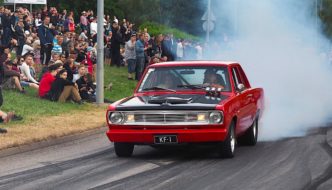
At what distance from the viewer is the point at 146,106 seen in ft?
42.5

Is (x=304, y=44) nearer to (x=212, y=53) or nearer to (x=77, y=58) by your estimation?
(x=212, y=53)

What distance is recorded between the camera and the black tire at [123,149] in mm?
13578

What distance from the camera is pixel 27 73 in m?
23.3

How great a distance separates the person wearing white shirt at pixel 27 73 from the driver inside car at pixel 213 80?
377 inches

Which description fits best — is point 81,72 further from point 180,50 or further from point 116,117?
point 180,50

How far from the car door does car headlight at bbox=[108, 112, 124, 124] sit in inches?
79.5

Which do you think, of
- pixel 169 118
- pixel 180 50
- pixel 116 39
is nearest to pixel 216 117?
pixel 169 118

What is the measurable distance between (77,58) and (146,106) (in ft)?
45.8

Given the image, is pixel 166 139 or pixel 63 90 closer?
pixel 166 139

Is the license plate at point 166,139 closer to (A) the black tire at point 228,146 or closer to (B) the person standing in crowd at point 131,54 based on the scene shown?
(A) the black tire at point 228,146

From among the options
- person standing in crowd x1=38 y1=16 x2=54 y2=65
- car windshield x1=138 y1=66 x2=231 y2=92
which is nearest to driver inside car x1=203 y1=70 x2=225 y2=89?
car windshield x1=138 y1=66 x2=231 y2=92

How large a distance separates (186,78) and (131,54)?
1611 cm

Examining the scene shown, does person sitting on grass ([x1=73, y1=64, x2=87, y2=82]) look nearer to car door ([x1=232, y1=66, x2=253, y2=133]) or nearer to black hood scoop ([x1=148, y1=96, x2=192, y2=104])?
car door ([x1=232, y1=66, x2=253, y2=133])

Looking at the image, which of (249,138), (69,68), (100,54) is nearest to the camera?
(249,138)
